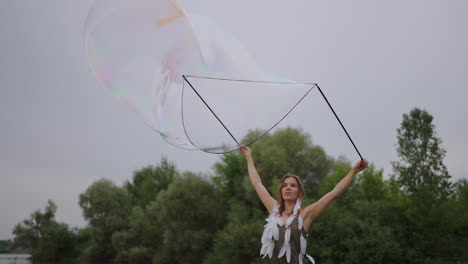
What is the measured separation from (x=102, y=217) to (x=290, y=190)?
45659 mm

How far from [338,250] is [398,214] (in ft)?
22.0

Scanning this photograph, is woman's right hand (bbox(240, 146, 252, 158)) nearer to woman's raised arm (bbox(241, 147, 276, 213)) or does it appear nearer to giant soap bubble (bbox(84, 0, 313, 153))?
woman's raised arm (bbox(241, 147, 276, 213))

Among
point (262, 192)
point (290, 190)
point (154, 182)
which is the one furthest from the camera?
point (154, 182)

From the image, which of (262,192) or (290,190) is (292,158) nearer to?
(262,192)

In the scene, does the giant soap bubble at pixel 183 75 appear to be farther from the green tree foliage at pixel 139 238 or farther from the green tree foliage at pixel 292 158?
the green tree foliage at pixel 139 238

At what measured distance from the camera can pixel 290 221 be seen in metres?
4.47

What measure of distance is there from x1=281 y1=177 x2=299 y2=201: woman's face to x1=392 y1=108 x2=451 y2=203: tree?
99.2 feet

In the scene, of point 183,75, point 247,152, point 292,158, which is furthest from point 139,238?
point 247,152

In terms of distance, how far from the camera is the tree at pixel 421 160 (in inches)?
1276

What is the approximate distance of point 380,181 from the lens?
3584cm

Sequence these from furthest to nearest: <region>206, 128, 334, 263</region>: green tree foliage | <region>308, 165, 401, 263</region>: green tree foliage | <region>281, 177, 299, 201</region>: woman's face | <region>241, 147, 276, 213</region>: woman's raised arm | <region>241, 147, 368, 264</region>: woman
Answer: <region>206, 128, 334, 263</region>: green tree foliage < <region>308, 165, 401, 263</region>: green tree foliage < <region>241, 147, 276, 213</region>: woman's raised arm < <region>281, 177, 299, 201</region>: woman's face < <region>241, 147, 368, 264</region>: woman

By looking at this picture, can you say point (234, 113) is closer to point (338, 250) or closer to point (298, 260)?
point (298, 260)

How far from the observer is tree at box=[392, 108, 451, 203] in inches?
1276

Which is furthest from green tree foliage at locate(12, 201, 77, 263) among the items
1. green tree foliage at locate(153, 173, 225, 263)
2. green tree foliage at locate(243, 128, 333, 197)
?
green tree foliage at locate(243, 128, 333, 197)
